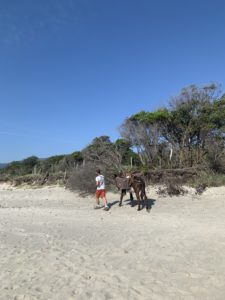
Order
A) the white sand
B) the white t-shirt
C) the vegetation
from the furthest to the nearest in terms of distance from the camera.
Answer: the vegetation
the white t-shirt
the white sand

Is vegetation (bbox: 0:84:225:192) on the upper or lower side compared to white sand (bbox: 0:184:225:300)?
upper

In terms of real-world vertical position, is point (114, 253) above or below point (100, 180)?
below

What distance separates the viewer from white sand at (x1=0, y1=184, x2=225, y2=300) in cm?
509

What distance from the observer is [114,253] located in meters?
7.12

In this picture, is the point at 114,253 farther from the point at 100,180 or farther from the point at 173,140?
the point at 173,140

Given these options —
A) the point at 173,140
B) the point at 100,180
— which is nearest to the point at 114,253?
the point at 100,180

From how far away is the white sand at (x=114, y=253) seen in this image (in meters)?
5.09

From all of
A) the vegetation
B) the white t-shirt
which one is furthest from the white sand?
the vegetation

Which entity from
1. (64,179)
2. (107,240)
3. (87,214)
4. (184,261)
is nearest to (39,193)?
(64,179)

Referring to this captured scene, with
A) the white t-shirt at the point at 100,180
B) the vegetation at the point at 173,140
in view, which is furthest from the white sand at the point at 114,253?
the vegetation at the point at 173,140

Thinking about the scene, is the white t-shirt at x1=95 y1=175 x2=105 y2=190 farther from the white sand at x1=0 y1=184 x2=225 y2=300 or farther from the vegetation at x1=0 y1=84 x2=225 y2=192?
the vegetation at x1=0 y1=84 x2=225 y2=192

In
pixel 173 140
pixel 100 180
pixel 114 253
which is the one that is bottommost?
pixel 114 253

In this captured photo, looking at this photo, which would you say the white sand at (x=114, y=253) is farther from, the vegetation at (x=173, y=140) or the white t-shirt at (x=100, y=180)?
the vegetation at (x=173, y=140)

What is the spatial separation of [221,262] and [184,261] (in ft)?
2.29
